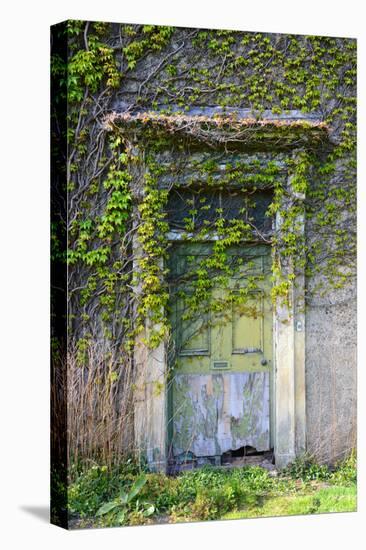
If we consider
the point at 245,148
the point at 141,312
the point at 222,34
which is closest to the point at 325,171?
the point at 245,148

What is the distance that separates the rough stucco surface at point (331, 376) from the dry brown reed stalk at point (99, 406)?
1549 millimetres

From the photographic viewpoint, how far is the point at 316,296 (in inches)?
327

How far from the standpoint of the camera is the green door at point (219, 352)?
7984 mm

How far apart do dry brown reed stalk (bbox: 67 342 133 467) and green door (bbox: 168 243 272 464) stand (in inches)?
18.1

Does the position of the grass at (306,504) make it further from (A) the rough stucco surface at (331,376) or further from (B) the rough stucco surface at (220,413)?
(B) the rough stucco surface at (220,413)

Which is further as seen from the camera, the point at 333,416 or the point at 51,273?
the point at 333,416

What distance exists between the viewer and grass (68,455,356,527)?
7.28 meters

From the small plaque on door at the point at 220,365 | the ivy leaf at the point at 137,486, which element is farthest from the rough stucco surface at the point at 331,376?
the ivy leaf at the point at 137,486

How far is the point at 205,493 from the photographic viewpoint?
7.62 m

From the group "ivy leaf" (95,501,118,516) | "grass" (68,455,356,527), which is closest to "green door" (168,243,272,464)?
"grass" (68,455,356,527)

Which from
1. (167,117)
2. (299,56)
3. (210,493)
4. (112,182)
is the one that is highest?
(299,56)

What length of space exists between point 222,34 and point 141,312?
226 centimetres

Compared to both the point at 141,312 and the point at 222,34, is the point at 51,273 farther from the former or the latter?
the point at 222,34

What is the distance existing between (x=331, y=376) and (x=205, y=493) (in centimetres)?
148
